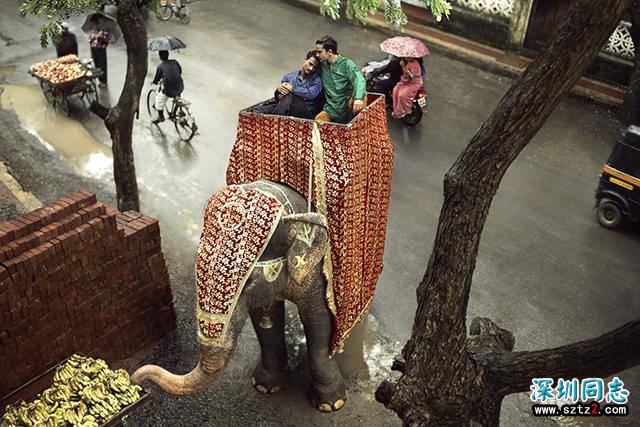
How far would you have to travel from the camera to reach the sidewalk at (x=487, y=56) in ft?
44.5

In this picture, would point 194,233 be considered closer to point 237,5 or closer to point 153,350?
point 153,350

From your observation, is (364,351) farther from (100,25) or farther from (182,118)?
(100,25)

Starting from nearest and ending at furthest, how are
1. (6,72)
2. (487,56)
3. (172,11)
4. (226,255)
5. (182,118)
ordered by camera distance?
(226,255) < (182,118) < (6,72) < (487,56) < (172,11)

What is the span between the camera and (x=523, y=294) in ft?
28.8

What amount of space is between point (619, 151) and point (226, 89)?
700 cm

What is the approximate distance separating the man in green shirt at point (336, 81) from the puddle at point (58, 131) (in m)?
4.91

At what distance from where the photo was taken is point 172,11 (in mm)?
16484

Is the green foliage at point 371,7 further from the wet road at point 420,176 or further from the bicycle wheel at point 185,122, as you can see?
the bicycle wheel at point 185,122

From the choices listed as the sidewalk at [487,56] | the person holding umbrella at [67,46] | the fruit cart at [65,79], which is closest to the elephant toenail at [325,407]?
the fruit cart at [65,79]

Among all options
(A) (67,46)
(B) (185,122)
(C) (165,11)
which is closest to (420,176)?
(B) (185,122)

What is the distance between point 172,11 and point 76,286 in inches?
434

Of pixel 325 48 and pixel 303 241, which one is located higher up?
pixel 325 48

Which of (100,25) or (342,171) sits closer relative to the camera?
(342,171)

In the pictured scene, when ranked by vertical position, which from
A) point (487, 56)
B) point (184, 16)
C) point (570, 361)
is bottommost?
point (184, 16)
